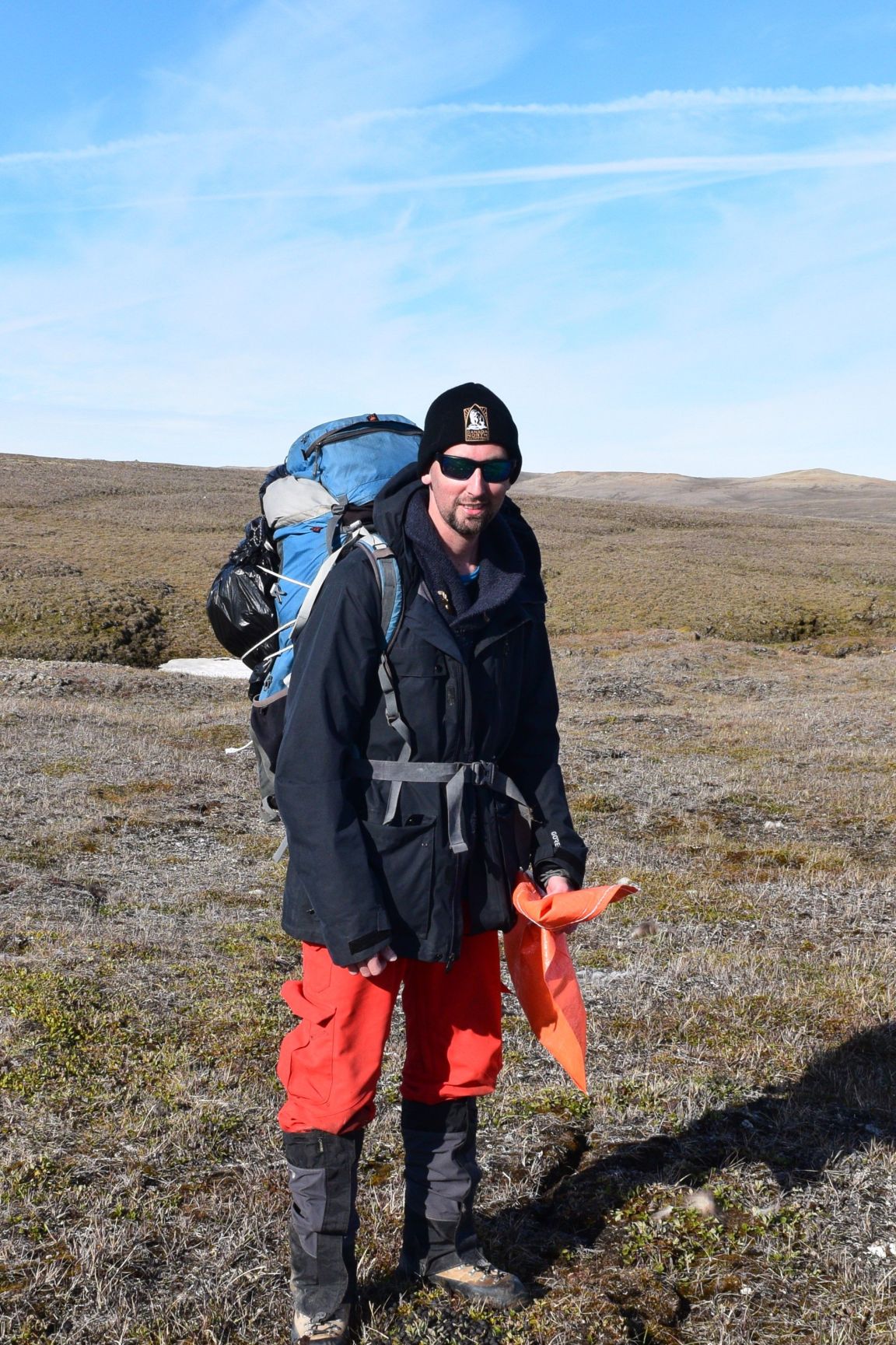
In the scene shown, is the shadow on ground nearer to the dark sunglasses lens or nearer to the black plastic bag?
the black plastic bag

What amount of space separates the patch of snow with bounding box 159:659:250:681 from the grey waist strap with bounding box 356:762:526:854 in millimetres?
24027

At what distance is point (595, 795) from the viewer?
45.4ft

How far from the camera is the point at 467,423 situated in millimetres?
3387

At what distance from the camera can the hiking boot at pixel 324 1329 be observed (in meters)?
3.46

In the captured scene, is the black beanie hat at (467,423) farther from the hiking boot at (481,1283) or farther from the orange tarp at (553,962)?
the hiking boot at (481,1283)

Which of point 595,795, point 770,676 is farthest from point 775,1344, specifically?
point 770,676

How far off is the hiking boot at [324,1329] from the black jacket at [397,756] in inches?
50.9

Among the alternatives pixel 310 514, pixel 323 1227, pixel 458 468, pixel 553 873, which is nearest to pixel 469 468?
pixel 458 468

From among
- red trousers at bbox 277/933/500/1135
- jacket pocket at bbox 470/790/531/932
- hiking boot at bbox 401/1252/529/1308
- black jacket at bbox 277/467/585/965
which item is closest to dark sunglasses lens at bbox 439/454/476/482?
black jacket at bbox 277/467/585/965

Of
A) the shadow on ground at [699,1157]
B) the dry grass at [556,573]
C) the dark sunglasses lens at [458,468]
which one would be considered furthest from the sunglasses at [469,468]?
the dry grass at [556,573]

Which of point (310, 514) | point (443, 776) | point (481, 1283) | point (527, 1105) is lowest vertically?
point (527, 1105)

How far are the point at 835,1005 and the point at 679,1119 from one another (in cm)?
206

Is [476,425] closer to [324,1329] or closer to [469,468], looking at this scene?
[469,468]

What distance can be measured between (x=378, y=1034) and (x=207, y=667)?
90.7 ft
